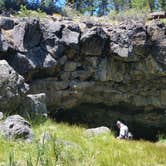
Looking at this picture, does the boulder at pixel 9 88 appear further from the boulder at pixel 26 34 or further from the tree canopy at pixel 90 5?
the tree canopy at pixel 90 5

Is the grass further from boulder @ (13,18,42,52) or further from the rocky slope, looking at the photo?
the rocky slope

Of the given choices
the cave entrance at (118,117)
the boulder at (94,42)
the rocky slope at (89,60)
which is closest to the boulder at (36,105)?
the rocky slope at (89,60)

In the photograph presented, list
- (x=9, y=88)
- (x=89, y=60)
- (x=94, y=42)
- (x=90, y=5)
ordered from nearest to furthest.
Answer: (x=9, y=88) → (x=94, y=42) → (x=89, y=60) → (x=90, y=5)

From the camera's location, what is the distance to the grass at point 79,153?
820cm

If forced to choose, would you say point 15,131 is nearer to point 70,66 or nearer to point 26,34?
point 26,34

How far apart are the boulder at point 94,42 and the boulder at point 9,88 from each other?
5229mm

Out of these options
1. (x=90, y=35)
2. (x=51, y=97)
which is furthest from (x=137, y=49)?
(x=51, y=97)

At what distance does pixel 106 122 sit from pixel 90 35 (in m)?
5.48

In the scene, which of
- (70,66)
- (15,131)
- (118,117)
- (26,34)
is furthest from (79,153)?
(118,117)

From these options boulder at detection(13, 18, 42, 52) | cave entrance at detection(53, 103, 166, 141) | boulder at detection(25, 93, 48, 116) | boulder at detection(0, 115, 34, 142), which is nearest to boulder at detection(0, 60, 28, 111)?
boulder at detection(25, 93, 48, 116)

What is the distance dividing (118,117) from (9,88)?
9440 millimetres

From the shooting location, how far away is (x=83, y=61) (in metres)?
19.9

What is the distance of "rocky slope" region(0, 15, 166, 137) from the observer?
17.9 metres

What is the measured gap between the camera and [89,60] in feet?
65.0
